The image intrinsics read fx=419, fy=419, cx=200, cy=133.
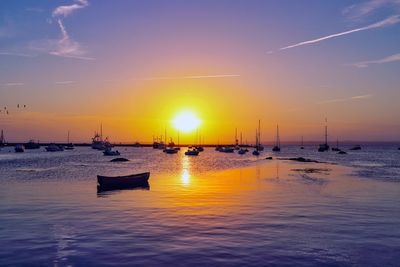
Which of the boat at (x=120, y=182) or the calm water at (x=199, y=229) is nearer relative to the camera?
the calm water at (x=199, y=229)

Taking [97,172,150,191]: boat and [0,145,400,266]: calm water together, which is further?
[97,172,150,191]: boat

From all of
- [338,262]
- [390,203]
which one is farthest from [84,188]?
[338,262]

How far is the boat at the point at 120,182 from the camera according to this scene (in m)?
49.7

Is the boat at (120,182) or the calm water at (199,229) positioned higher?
the boat at (120,182)

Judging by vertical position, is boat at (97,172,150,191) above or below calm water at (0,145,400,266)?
above

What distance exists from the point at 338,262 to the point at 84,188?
3749 cm

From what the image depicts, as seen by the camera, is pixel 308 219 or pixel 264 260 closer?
pixel 264 260

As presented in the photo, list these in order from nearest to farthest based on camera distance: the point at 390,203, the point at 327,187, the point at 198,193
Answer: the point at 390,203, the point at 198,193, the point at 327,187

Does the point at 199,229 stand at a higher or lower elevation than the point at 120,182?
lower

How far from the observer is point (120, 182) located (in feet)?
169

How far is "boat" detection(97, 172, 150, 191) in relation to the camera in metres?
49.7

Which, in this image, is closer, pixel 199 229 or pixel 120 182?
pixel 199 229

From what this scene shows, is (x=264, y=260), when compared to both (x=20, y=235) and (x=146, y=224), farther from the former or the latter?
(x=20, y=235)

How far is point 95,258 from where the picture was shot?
19.2 m
